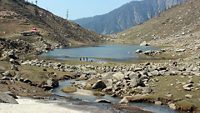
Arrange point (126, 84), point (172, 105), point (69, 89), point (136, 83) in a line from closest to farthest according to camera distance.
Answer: point (172, 105), point (136, 83), point (126, 84), point (69, 89)

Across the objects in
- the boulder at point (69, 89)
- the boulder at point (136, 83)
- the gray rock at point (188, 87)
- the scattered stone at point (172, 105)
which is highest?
the boulder at point (136, 83)

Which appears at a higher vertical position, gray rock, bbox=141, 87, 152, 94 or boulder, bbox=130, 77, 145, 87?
boulder, bbox=130, 77, 145, 87

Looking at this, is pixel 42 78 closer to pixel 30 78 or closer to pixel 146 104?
pixel 30 78

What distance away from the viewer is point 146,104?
214ft

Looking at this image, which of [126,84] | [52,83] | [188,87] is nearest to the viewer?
[188,87]

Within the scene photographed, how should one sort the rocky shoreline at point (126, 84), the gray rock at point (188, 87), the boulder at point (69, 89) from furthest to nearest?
1. the boulder at point (69, 89)
2. the gray rock at point (188, 87)
3. the rocky shoreline at point (126, 84)

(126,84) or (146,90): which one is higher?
(126,84)

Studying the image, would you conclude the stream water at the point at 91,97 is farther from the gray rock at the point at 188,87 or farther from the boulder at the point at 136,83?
the gray rock at the point at 188,87

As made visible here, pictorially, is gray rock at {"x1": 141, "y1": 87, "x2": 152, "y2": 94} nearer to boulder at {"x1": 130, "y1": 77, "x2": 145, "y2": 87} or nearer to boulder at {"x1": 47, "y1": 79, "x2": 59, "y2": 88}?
boulder at {"x1": 130, "y1": 77, "x2": 145, "y2": 87}

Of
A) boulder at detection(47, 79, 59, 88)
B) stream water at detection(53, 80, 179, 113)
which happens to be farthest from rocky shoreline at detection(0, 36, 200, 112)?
stream water at detection(53, 80, 179, 113)

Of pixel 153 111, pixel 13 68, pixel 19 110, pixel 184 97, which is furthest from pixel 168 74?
pixel 19 110

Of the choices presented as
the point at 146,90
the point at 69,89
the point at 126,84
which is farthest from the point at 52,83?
the point at 146,90

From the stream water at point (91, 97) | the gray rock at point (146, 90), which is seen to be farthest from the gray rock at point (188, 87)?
the stream water at point (91, 97)

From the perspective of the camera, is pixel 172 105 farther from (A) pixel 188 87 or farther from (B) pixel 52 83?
(B) pixel 52 83
